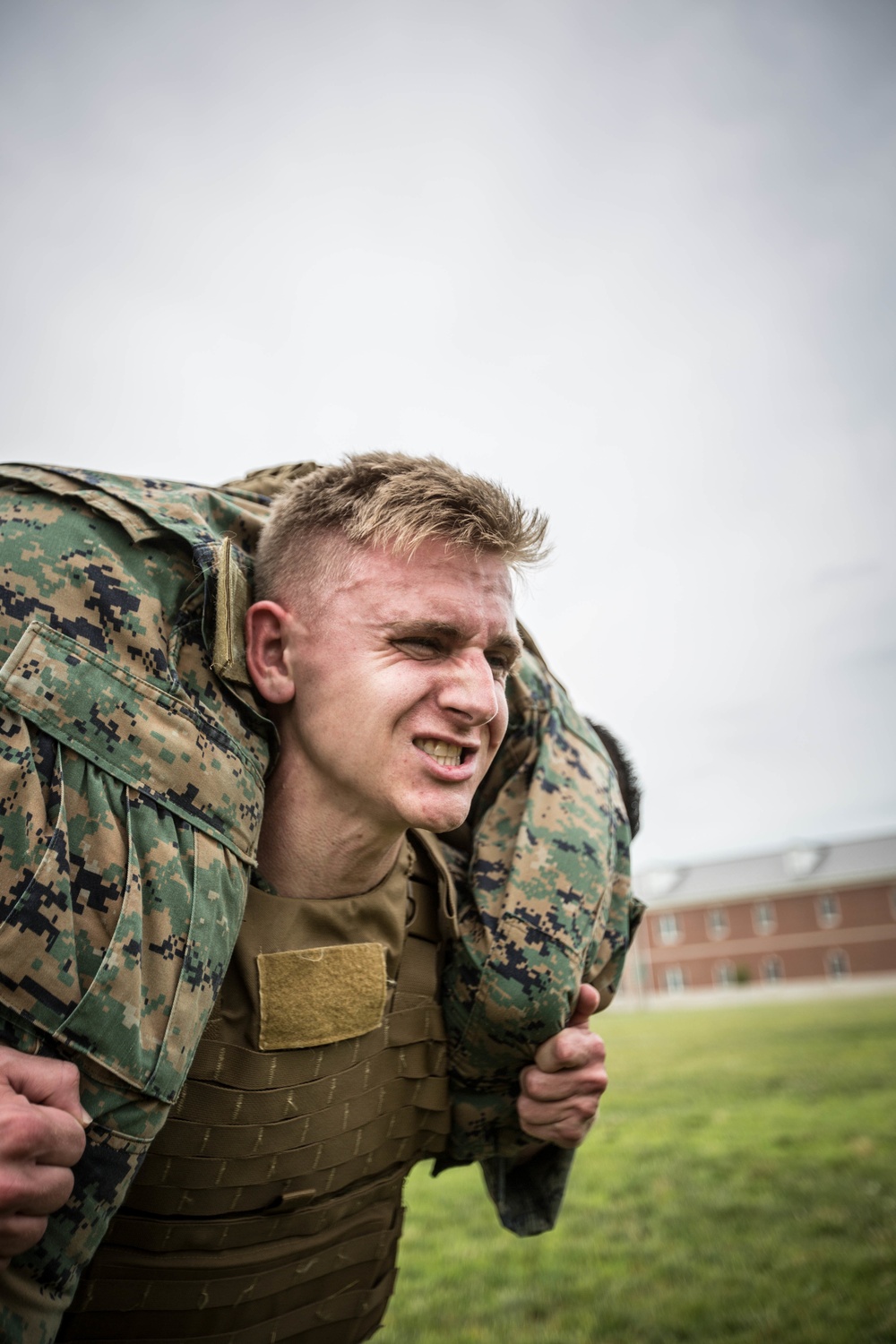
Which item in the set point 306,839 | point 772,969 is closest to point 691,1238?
point 306,839

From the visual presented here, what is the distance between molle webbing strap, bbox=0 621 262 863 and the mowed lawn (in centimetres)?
451

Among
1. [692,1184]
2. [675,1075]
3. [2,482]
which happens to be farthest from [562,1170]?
[675,1075]

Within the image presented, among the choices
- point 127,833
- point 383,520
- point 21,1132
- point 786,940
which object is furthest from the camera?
point 786,940

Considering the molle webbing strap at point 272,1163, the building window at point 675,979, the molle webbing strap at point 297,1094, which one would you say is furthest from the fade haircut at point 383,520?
the building window at point 675,979

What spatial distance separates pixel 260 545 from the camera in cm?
327

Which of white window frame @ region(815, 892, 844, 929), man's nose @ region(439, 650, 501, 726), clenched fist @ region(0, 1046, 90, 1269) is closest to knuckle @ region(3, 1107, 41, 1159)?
clenched fist @ region(0, 1046, 90, 1269)

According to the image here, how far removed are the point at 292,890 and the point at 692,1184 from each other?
24.3ft

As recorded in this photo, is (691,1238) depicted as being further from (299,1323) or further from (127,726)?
(127,726)

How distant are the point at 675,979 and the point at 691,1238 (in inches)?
2334

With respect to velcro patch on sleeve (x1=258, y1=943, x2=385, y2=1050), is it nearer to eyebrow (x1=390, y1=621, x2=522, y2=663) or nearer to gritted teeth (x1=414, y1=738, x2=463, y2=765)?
gritted teeth (x1=414, y1=738, x2=463, y2=765)

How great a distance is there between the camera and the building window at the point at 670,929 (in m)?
63.1

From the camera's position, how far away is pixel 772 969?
58812 mm

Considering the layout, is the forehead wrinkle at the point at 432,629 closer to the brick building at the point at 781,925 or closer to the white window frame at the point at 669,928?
the brick building at the point at 781,925

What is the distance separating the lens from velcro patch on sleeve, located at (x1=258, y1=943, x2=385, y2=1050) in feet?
9.12
